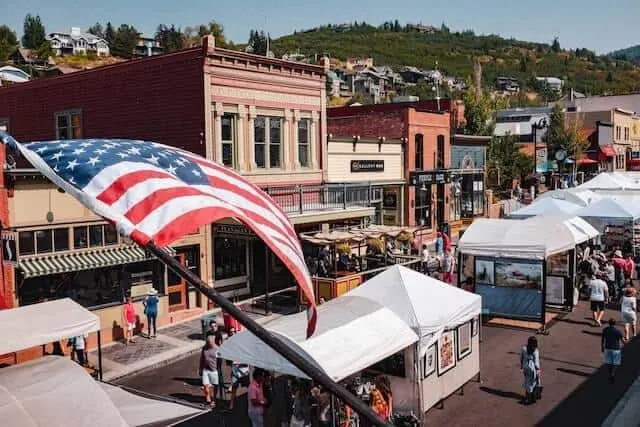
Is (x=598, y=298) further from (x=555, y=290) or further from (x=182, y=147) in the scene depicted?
(x=182, y=147)

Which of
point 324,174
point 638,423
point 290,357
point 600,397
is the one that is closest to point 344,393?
point 290,357

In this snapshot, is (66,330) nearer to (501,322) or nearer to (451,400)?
(451,400)

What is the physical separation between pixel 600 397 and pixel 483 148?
95.4ft

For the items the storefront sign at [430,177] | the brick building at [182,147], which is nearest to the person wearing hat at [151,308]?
the brick building at [182,147]

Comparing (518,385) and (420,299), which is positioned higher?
(420,299)

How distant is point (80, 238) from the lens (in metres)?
18.4

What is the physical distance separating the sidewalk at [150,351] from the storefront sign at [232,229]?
120 inches

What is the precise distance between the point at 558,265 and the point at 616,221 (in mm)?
9529

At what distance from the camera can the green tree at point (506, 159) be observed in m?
52.0

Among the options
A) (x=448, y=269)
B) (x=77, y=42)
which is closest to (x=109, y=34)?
(x=77, y=42)

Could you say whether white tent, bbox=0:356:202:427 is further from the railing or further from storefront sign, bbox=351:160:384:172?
storefront sign, bbox=351:160:384:172

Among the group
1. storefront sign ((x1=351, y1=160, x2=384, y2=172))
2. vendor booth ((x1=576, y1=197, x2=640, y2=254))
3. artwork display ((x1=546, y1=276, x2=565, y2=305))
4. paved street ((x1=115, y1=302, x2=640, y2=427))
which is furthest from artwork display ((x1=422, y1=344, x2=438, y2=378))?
vendor booth ((x1=576, y1=197, x2=640, y2=254))

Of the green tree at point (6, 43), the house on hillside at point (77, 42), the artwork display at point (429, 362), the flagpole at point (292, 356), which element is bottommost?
the artwork display at point (429, 362)

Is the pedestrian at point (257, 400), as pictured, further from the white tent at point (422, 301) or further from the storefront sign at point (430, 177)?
the storefront sign at point (430, 177)
